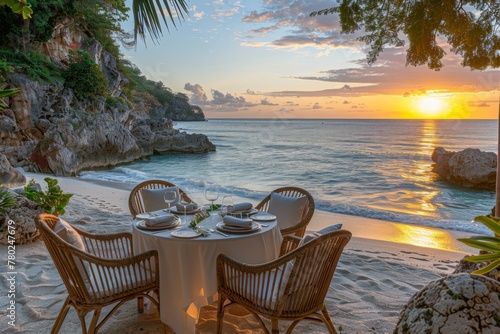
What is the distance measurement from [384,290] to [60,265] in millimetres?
3059

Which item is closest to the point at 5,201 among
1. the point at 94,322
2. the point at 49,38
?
the point at 94,322

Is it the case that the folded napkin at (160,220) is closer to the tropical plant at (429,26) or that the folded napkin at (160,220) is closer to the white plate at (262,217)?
the white plate at (262,217)

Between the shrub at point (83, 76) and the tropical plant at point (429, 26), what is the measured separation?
54.6 ft

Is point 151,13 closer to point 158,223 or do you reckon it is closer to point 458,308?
point 158,223

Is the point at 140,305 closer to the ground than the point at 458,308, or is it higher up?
closer to the ground

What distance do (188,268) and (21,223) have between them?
3.42 m

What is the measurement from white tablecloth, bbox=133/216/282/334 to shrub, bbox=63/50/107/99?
1703 centimetres

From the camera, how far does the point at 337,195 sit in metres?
13.0

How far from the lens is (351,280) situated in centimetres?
390

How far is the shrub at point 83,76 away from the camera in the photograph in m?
17.2

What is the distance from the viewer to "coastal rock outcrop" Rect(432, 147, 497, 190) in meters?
14.3

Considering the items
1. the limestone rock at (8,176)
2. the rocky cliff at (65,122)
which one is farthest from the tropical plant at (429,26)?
the rocky cliff at (65,122)

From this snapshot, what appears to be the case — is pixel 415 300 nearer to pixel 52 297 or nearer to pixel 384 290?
pixel 384 290

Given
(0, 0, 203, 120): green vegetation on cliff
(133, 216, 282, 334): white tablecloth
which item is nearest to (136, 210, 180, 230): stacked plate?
(133, 216, 282, 334): white tablecloth
